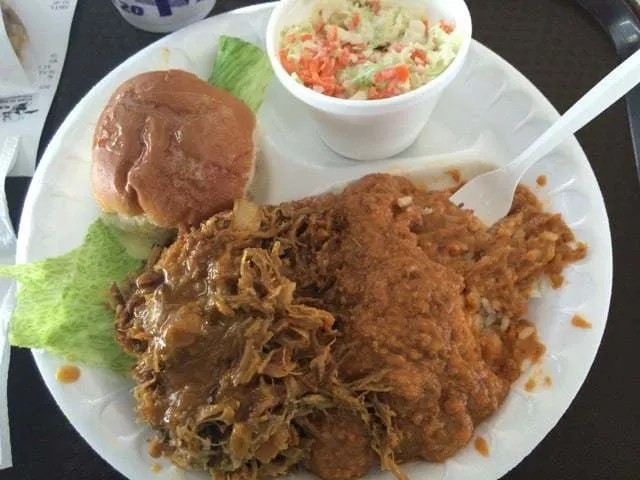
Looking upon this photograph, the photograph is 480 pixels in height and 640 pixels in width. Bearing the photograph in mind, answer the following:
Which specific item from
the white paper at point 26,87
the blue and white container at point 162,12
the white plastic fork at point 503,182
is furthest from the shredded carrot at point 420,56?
the white paper at point 26,87

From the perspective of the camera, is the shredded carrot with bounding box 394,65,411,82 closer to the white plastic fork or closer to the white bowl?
the white bowl

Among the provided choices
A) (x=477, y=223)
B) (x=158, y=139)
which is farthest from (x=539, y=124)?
(x=158, y=139)

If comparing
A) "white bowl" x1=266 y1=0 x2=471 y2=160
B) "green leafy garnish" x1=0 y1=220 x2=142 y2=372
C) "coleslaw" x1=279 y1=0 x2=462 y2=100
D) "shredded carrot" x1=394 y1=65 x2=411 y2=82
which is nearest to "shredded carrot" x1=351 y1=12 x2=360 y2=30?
"coleslaw" x1=279 y1=0 x2=462 y2=100

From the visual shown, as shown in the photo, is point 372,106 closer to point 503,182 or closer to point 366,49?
point 366,49

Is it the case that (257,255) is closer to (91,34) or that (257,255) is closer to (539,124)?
(539,124)

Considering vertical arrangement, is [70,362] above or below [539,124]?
below

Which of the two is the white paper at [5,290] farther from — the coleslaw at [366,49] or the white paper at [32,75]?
the coleslaw at [366,49]
